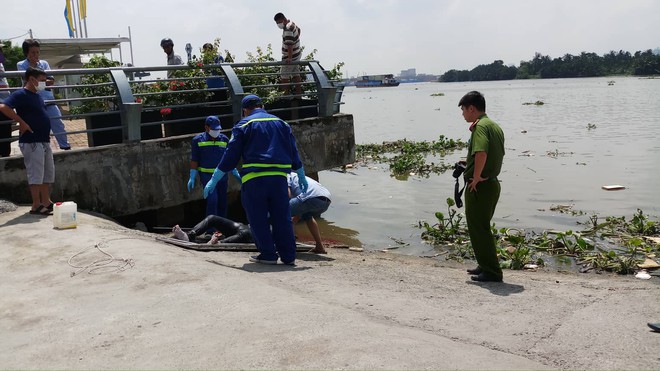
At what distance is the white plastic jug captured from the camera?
7109 millimetres

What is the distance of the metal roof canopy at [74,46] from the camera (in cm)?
1972

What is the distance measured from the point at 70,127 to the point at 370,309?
12.1 meters

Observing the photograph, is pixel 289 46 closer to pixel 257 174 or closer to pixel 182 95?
pixel 182 95

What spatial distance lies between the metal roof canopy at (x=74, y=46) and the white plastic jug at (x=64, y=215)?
1388 cm

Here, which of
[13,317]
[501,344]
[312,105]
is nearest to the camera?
[501,344]

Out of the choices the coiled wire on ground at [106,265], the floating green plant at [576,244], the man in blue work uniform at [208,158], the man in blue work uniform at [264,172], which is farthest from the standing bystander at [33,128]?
the floating green plant at [576,244]

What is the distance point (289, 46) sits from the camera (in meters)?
12.2

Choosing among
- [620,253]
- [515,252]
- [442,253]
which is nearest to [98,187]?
[442,253]

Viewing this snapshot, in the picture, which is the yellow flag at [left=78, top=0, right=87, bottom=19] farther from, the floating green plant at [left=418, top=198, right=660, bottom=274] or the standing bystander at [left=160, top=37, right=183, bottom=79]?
the floating green plant at [left=418, top=198, right=660, bottom=274]

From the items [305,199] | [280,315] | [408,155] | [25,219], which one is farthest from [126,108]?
[408,155]

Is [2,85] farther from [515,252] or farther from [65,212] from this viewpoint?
[515,252]

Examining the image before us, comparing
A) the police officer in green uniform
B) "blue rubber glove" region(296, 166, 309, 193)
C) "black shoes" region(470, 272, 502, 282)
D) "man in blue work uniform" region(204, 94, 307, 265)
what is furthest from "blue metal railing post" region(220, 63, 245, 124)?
"black shoes" region(470, 272, 502, 282)

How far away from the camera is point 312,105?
1242cm

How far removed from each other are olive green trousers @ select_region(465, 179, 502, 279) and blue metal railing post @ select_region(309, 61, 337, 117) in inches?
248
